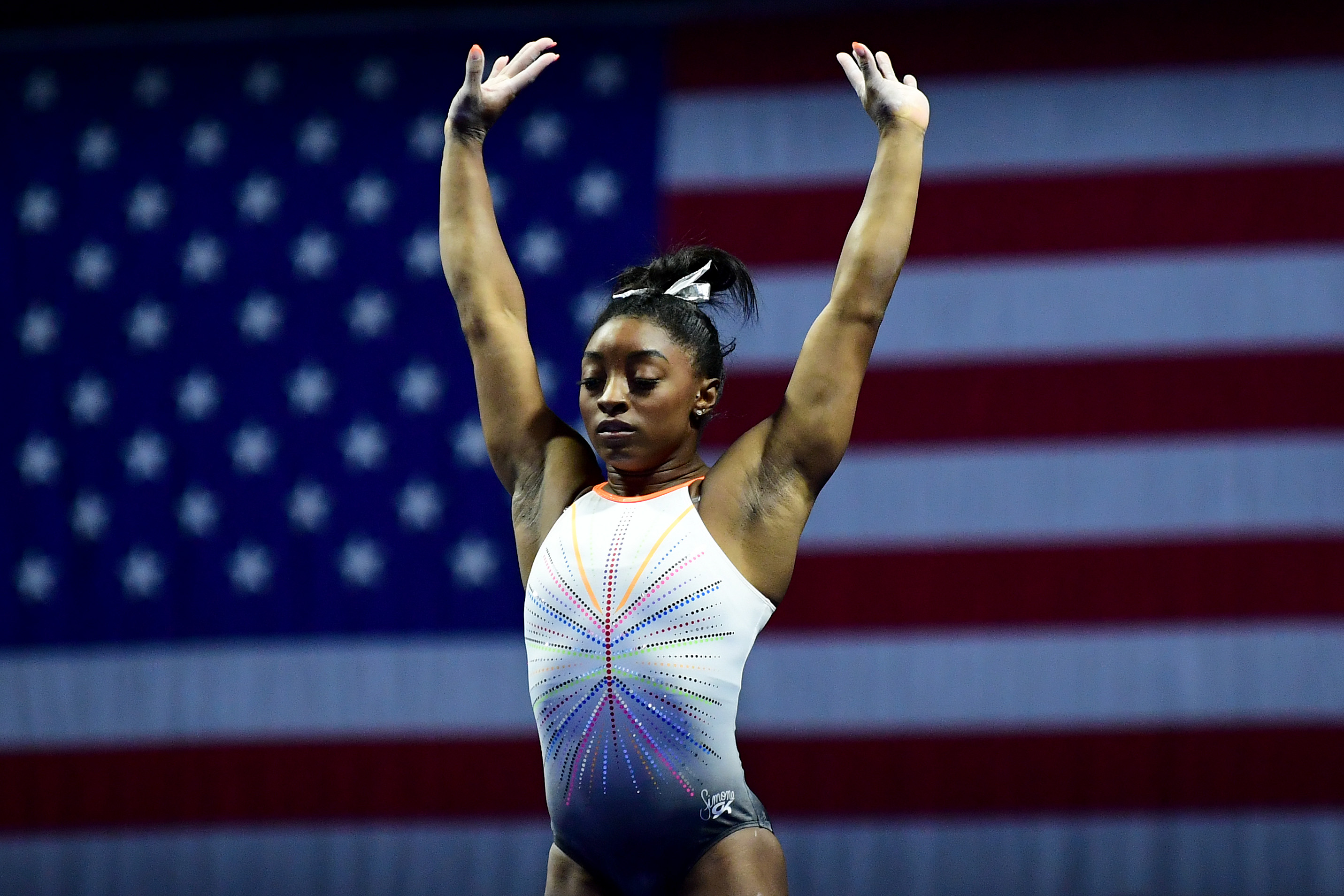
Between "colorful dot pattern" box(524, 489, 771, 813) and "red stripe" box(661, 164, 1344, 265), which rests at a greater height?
"red stripe" box(661, 164, 1344, 265)

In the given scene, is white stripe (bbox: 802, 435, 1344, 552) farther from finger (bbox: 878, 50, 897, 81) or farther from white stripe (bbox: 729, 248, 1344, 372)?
finger (bbox: 878, 50, 897, 81)

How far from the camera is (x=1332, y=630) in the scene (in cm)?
403

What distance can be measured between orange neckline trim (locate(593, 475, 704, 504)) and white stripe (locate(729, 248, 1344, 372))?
226 centimetres

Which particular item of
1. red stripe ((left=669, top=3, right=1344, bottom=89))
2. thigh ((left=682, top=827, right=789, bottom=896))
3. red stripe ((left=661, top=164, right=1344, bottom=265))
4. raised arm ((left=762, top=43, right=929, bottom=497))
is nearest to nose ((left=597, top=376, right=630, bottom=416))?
raised arm ((left=762, top=43, right=929, bottom=497))

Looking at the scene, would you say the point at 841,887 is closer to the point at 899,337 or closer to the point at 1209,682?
the point at 1209,682

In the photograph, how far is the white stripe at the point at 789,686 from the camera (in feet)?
13.3

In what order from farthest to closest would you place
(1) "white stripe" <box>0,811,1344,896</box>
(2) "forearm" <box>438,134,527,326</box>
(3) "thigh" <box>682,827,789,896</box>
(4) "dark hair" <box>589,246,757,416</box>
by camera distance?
(1) "white stripe" <box>0,811,1344,896</box> → (2) "forearm" <box>438,134,527,326</box> → (4) "dark hair" <box>589,246,757,416</box> → (3) "thigh" <box>682,827,789,896</box>

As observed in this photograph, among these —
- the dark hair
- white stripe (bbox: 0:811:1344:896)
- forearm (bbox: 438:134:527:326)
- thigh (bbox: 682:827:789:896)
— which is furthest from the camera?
white stripe (bbox: 0:811:1344:896)

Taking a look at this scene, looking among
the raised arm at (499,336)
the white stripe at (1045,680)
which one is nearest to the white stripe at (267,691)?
the white stripe at (1045,680)

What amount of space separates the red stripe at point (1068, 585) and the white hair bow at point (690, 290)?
2154 mm

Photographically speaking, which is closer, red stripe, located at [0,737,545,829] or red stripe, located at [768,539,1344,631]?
red stripe, located at [768,539,1344,631]

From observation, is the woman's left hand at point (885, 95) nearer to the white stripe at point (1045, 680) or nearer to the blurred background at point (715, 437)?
the blurred background at point (715, 437)

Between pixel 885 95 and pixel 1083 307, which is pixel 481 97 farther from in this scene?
pixel 1083 307

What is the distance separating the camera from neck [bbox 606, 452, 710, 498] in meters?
1.99
